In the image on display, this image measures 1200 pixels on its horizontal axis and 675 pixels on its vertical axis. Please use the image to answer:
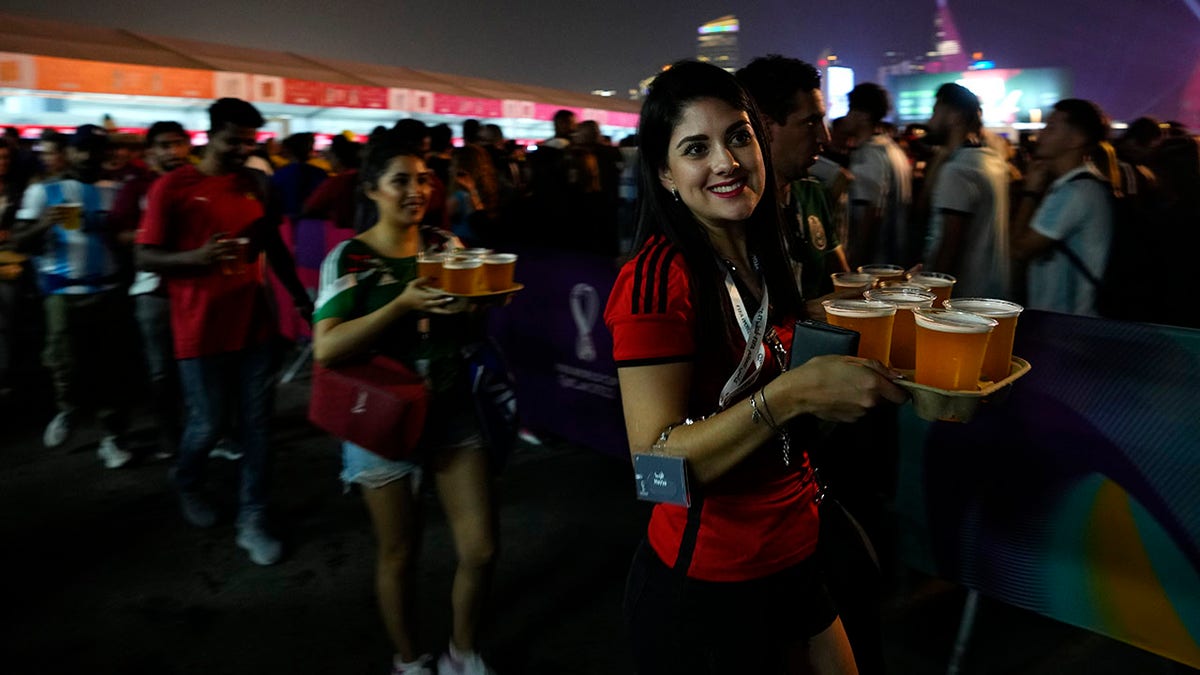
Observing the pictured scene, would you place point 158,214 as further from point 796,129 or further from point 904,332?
point 904,332

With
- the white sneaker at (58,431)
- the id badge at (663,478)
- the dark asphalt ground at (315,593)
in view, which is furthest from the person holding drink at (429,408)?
the white sneaker at (58,431)

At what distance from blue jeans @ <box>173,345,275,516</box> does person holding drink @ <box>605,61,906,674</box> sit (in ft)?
11.7

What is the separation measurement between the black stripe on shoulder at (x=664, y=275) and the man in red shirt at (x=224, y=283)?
3379 millimetres

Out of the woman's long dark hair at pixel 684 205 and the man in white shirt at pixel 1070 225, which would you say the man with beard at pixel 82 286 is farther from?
the man in white shirt at pixel 1070 225

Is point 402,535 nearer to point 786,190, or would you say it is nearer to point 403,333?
point 403,333

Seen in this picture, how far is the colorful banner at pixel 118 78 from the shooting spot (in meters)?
12.6

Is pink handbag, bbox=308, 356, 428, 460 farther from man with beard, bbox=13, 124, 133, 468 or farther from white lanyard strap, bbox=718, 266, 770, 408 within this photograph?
man with beard, bbox=13, 124, 133, 468

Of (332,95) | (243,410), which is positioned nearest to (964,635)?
(243,410)

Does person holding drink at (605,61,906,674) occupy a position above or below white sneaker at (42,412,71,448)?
above

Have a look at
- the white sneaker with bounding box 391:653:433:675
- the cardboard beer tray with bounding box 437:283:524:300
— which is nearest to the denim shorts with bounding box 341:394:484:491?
the cardboard beer tray with bounding box 437:283:524:300

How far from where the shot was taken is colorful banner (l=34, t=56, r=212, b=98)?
1258cm

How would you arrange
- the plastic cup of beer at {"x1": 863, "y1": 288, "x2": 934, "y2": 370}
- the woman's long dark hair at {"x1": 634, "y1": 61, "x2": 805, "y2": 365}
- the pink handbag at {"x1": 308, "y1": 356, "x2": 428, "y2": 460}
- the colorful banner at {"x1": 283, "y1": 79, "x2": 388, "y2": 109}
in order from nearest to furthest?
the woman's long dark hair at {"x1": 634, "y1": 61, "x2": 805, "y2": 365} < the plastic cup of beer at {"x1": 863, "y1": 288, "x2": 934, "y2": 370} < the pink handbag at {"x1": 308, "y1": 356, "x2": 428, "y2": 460} < the colorful banner at {"x1": 283, "y1": 79, "x2": 388, "y2": 109}

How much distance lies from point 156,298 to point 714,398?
523 centimetres

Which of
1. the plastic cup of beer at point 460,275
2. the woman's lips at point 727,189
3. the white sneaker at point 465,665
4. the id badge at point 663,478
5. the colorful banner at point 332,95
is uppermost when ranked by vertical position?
the colorful banner at point 332,95
